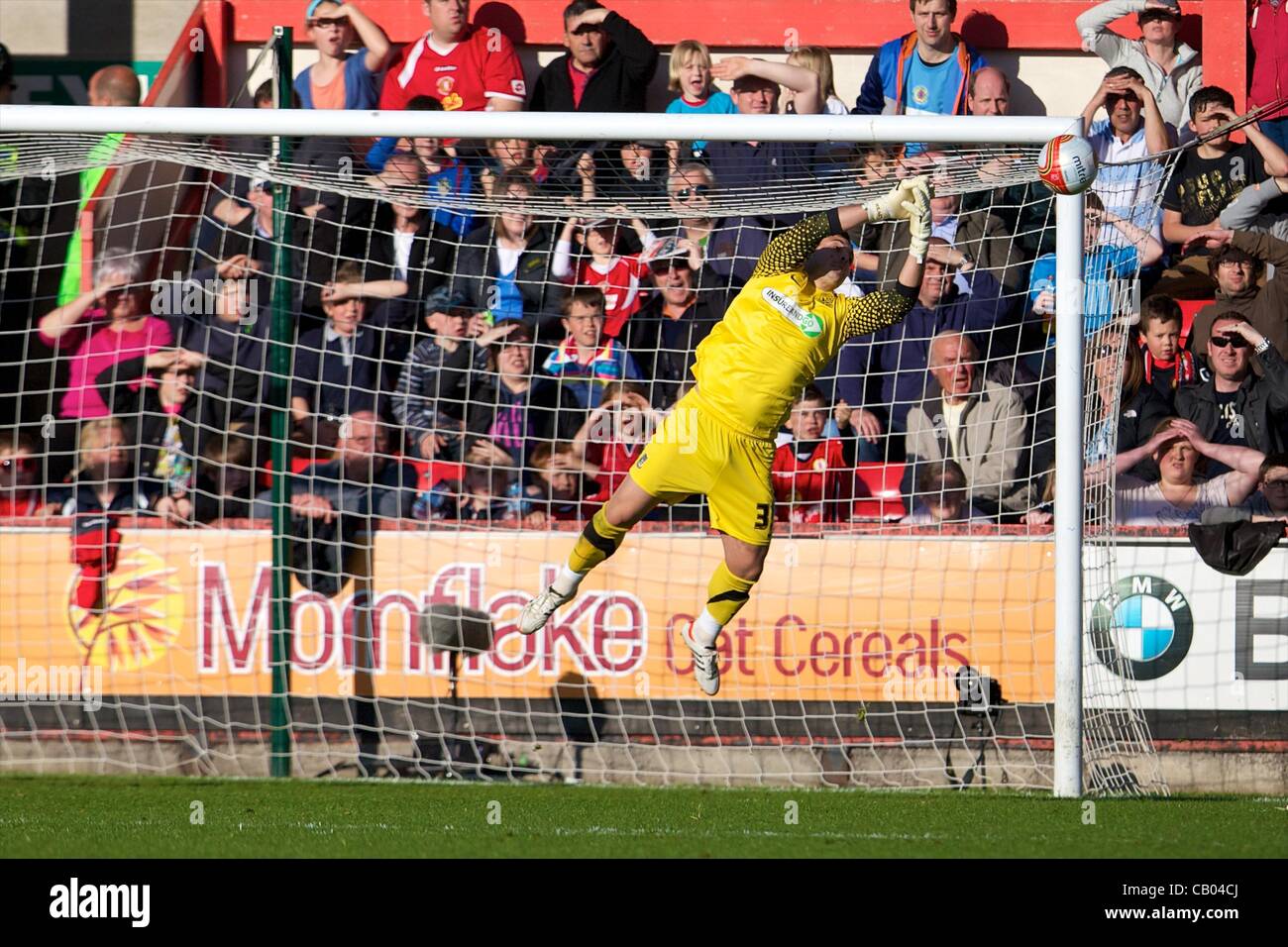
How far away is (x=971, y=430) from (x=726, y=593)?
2005 millimetres

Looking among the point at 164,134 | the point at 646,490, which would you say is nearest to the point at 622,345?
the point at 646,490

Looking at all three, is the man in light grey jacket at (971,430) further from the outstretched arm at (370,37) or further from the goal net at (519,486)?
the outstretched arm at (370,37)

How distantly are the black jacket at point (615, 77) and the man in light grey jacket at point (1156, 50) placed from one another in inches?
111

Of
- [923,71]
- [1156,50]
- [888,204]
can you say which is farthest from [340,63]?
[1156,50]

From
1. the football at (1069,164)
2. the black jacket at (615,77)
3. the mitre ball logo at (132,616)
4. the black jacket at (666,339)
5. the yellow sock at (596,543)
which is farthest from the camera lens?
the black jacket at (615,77)

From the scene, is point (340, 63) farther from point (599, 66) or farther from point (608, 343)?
point (608, 343)

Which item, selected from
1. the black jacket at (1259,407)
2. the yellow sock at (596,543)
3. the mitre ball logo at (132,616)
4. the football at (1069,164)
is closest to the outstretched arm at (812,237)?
the football at (1069,164)

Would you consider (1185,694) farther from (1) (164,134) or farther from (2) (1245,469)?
(1) (164,134)

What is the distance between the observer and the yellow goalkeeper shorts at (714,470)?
7.21 meters

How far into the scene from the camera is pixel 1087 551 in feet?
27.2

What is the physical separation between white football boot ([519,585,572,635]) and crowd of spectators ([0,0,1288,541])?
129 cm

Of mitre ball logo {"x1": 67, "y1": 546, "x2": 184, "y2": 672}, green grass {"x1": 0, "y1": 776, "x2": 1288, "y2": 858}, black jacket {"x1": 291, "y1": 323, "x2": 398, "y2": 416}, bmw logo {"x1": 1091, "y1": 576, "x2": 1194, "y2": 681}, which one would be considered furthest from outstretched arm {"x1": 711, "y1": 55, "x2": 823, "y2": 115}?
mitre ball logo {"x1": 67, "y1": 546, "x2": 184, "y2": 672}

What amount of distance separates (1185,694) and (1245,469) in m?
1.24

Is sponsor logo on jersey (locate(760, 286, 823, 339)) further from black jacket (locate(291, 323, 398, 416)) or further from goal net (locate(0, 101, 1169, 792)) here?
black jacket (locate(291, 323, 398, 416))
